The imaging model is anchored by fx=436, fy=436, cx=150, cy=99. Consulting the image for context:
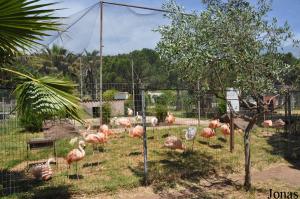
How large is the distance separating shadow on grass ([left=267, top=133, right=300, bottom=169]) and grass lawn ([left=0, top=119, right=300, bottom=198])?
0.07 m

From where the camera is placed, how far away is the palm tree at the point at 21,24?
18.9 feet

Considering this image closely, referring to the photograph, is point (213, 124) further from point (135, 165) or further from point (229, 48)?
point (229, 48)

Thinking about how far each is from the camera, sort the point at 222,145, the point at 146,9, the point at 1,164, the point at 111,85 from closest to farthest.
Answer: the point at 111,85, the point at 1,164, the point at 222,145, the point at 146,9

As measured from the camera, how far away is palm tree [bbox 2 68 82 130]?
638cm

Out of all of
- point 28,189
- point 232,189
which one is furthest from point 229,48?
point 28,189

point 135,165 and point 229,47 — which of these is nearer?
point 229,47

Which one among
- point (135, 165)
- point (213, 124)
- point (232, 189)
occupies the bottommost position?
point (232, 189)

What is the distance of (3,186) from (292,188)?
569cm

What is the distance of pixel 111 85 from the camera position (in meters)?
9.55

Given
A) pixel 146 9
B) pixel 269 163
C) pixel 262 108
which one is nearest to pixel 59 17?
pixel 262 108

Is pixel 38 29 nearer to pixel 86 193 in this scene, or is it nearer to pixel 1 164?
pixel 86 193

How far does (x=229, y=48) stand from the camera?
773 cm

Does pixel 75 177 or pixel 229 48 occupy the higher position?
pixel 229 48

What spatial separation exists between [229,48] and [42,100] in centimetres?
340
